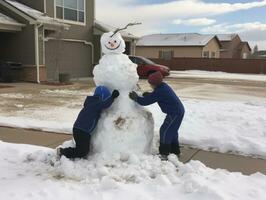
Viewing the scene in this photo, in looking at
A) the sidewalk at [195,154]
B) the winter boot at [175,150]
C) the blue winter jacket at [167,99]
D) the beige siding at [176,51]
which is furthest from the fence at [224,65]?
the blue winter jacket at [167,99]

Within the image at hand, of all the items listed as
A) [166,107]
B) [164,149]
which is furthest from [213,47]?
[164,149]

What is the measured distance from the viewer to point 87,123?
533 cm

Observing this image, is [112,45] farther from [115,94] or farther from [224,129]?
[224,129]

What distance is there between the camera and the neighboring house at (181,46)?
4525 cm

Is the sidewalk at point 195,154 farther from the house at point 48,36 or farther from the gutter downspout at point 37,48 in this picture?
the house at point 48,36

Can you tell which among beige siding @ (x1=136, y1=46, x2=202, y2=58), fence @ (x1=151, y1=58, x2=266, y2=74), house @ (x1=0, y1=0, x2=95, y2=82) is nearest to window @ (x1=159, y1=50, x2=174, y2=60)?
beige siding @ (x1=136, y1=46, x2=202, y2=58)

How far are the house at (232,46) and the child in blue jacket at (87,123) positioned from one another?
162ft

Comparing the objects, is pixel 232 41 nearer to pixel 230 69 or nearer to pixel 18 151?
pixel 230 69

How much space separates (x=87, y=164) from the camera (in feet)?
16.9

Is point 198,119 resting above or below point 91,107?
below

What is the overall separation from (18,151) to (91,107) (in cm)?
155

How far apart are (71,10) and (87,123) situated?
19138 mm

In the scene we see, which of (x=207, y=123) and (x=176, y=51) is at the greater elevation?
(x=176, y=51)

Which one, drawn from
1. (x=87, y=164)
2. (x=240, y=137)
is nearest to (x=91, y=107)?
(x=87, y=164)
